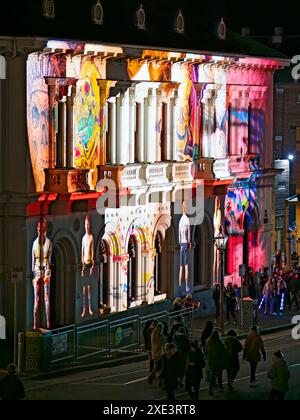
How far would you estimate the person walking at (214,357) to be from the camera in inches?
1868

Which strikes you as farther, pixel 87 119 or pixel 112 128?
pixel 112 128

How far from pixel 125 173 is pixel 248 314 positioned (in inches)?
225

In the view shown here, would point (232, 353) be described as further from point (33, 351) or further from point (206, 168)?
point (206, 168)

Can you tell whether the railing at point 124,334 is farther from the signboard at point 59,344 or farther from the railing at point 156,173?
the railing at point 156,173

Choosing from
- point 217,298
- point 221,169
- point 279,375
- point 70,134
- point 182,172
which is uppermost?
point 70,134

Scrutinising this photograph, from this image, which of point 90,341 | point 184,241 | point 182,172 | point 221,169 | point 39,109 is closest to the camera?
point 90,341

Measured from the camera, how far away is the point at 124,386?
49.5m

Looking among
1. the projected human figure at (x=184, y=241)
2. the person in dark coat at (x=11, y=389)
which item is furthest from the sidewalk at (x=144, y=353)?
the person in dark coat at (x=11, y=389)

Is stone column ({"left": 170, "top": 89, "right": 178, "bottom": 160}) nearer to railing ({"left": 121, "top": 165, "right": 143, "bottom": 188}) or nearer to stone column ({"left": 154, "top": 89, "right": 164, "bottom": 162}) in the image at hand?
stone column ({"left": 154, "top": 89, "right": 164, "bottom": 162})

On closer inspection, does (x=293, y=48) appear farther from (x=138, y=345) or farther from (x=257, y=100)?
(x=138, y=345)

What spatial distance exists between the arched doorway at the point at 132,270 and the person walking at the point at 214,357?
1546 centimetres

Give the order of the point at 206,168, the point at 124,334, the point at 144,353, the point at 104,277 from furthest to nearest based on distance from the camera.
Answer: the point at 206,168 → the point at 104,277 → the point at 124,334 → the point at 144,353

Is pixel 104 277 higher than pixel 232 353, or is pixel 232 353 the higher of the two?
pixel 104 277

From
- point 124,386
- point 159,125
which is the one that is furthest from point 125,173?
point 124,386
